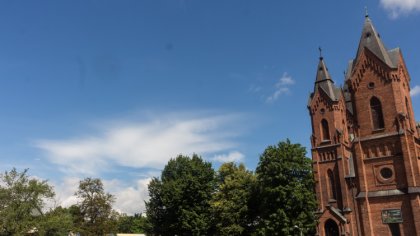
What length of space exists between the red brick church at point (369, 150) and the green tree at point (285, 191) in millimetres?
1869

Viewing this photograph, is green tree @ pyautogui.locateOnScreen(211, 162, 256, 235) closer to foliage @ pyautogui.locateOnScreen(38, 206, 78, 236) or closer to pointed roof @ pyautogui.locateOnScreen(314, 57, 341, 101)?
pointed roof @ pyautogui.locateOnScreen(314, 57, 341, 101)

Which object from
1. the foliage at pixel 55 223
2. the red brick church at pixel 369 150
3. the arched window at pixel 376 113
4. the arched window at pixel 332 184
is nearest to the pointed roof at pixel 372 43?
the red brick church at pixel 369 150

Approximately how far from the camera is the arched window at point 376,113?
43.0 m

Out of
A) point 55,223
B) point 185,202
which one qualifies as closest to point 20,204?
point 55,223

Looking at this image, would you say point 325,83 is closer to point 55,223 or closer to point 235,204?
point 235,204

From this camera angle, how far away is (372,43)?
46.1 metres

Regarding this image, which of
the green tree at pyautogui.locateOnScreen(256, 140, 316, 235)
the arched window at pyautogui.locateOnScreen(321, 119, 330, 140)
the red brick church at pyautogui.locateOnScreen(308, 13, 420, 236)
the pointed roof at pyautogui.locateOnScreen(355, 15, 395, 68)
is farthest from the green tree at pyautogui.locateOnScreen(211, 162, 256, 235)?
the pointed roof at pyautogui.locateOnScreen(355, 15, 395, 68)

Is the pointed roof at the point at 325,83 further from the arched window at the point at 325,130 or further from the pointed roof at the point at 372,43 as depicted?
the pointed roof at the point at 372,43

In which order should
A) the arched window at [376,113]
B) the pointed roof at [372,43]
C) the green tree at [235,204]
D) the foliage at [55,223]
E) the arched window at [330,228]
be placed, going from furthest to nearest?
the green tree at [235,204] < the pointed roof at [372,43] < the arched window at [330,228] < the arched window at [376,113] < the foliage at [55,223]

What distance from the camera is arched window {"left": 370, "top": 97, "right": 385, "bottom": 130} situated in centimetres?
4303

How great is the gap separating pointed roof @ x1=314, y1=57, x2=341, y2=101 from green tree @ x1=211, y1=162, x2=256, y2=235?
48.6ft

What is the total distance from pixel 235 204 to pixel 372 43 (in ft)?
84.7

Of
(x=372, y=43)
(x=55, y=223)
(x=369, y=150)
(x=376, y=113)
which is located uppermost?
(x=372, y=43)

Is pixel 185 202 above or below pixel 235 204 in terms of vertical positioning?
above
